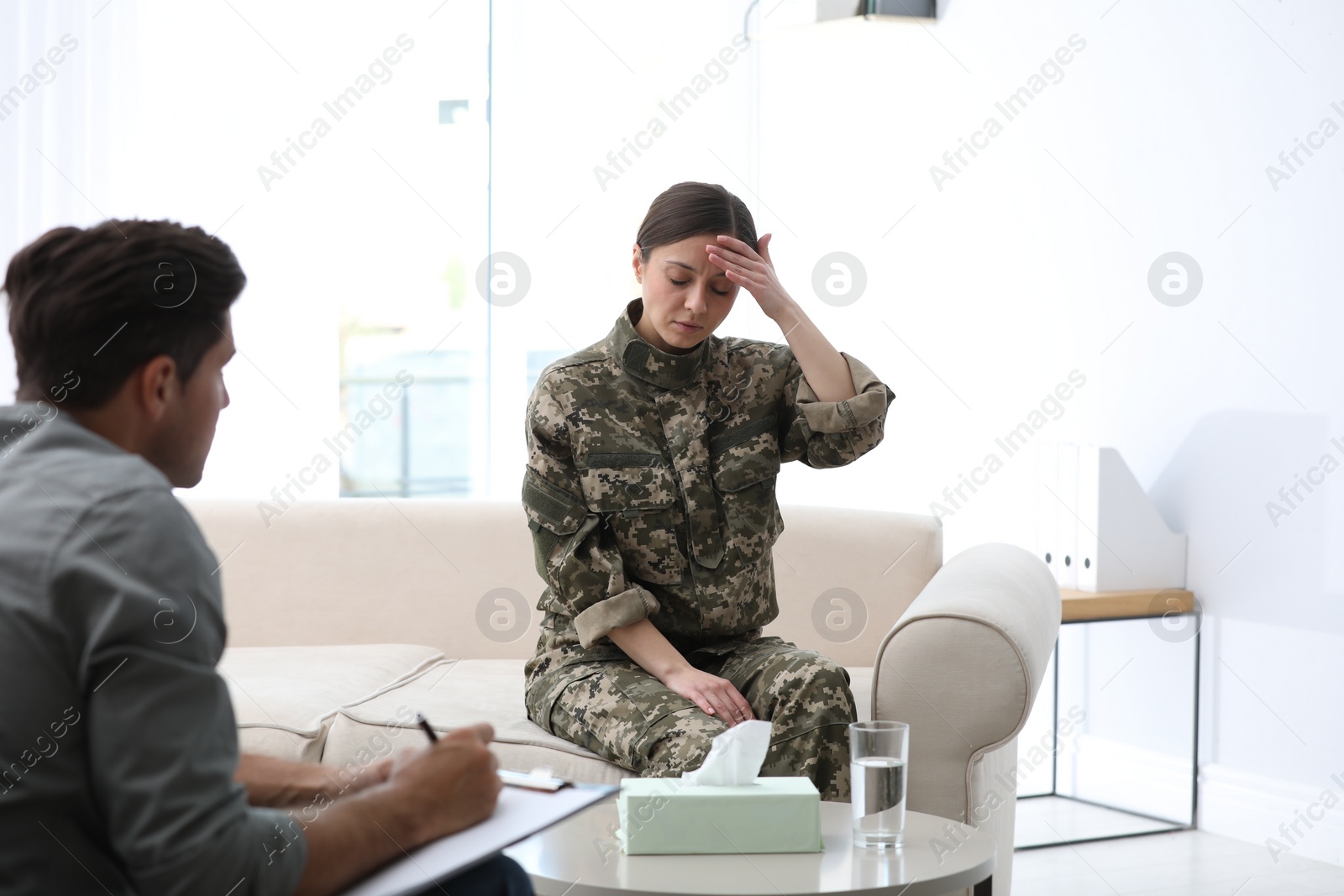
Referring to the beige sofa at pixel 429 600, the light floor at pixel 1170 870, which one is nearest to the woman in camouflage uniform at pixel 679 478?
the beige sofa at pixel 429 600

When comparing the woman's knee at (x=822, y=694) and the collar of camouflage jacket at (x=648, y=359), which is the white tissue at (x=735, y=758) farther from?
the collar of camouflage jacket at (x=648, y=359)

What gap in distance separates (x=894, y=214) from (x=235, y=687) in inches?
89.2

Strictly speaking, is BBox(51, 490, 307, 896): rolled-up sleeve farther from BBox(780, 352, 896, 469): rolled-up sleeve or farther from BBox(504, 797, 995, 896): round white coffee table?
BBox(780, 352, 896, 469): rolled-up sleeve

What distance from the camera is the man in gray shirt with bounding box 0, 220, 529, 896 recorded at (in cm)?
72

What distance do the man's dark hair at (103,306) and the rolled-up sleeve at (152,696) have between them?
0.13 meters

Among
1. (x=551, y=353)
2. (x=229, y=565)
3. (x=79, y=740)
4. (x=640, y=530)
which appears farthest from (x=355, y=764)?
(x=551, y=353)

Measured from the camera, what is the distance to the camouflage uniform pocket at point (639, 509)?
1.84 meters

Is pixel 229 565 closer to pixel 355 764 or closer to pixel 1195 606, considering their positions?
pixel 355 764

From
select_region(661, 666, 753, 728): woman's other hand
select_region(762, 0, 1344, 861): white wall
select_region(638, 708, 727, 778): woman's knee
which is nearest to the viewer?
select_region(638, 708, 727, 778): woman's knee

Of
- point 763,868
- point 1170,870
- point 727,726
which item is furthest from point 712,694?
point 1170,870

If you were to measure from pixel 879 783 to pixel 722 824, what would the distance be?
16 centimetres

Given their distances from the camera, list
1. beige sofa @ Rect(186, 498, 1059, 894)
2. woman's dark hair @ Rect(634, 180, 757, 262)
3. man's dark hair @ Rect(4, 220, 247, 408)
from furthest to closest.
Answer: beige sofa @ Rect(186, 498, 1059, 894)
woman's dark hair @ Rect(634, 180, 757, 262)
man's dark hair @ Rect(4, 220, 247, 408)

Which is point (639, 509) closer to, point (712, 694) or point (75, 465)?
point (712, 694)

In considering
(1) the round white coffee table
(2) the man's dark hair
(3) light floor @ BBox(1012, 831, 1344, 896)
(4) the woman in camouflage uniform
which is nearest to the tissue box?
(1) the round white coffee table
